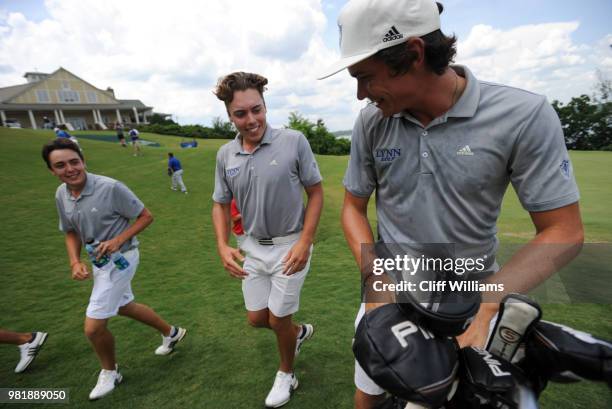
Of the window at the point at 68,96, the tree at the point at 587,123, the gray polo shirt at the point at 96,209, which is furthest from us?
the window at the point at 68,96

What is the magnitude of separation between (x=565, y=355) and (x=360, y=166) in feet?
3.80

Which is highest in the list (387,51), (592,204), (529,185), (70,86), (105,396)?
(70,86)

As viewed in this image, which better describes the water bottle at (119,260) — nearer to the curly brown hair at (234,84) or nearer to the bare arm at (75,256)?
the bare arm at (75,256)

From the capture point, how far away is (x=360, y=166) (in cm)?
187

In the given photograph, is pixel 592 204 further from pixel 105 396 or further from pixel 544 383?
pixel 105 396

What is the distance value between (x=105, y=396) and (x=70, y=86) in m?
65.9

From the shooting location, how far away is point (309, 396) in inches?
121

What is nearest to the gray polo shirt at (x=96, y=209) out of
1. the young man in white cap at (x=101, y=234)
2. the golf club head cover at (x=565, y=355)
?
the young man in white cap at (x=101, y=234)

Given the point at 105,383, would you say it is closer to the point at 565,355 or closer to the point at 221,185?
the point at 221,185

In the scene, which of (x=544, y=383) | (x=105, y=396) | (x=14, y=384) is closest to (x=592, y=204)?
(x=544, y=383)

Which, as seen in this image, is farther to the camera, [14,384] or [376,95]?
[14,384]

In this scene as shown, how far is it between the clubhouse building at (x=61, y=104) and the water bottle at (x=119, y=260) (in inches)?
2249

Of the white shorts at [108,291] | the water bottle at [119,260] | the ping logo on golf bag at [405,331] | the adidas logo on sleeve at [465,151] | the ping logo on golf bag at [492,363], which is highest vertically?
the adidas logo on sleeve at [465,151]

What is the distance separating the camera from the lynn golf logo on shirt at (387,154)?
164cm
